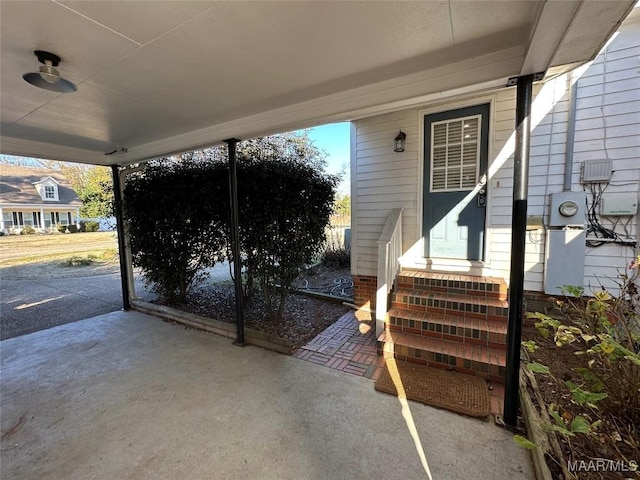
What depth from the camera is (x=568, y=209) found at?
3.10 m

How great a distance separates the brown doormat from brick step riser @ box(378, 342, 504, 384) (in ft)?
0.15

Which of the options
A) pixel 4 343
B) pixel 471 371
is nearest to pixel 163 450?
pixel 471 371

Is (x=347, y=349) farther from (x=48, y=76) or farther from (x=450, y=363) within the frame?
(x=48, y=76)

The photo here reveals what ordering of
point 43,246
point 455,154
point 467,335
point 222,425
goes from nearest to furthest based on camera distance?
point 222,425, point 467,335, point 455,154, point 43,246

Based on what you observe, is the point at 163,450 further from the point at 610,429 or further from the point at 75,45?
the point at 610,429

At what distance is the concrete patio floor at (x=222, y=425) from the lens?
1.75 metres

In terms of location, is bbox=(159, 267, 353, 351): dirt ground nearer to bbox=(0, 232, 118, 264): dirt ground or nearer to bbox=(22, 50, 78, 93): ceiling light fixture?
bbox=(22, 50, 78, 93): ceiling light fixture

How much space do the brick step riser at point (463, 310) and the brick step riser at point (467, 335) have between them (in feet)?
0.83

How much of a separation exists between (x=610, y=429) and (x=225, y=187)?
4108 millimetres

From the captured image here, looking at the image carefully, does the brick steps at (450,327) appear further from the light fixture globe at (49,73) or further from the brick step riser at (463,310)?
the light fixture globe at (49,73)

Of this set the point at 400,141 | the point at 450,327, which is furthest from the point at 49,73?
the point at 450,327

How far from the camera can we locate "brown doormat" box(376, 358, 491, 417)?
2.25 metres

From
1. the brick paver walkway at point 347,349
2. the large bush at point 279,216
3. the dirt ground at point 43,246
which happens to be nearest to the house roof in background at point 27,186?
the dirt ground at point 43,246

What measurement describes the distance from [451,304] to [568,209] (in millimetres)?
1656
